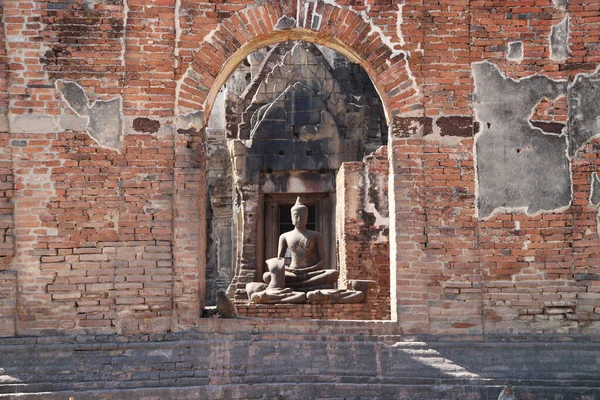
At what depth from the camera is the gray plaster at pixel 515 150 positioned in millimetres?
7793

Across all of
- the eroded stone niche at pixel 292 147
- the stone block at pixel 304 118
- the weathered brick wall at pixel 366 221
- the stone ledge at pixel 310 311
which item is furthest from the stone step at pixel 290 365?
the stone block at pixel 304 118

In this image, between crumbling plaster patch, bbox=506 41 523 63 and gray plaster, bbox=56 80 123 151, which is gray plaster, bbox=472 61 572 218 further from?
gray plaster, bbox=56 80 123 151

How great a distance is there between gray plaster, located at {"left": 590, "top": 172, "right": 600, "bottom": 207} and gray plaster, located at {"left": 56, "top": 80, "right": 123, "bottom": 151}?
15.5ft

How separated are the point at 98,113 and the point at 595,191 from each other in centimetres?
501

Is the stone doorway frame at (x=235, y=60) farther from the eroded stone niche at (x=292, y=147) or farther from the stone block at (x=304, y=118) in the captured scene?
the stone block at (x=304, y=118)

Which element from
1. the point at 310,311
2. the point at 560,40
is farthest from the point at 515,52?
the point at 310,311

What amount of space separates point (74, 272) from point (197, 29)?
8.85 feet

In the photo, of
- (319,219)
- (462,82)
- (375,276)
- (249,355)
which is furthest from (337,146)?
(249,355)

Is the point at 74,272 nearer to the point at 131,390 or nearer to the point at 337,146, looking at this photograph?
the point at 131,390

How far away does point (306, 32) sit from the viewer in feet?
26.3

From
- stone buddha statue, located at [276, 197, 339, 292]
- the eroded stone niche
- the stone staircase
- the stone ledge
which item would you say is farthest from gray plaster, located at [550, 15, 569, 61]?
the eroded stone niche

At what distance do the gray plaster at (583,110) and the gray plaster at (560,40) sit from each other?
296 mm

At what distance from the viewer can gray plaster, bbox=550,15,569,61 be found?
795 centimetres

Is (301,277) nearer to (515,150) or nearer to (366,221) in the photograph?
(366,221)
